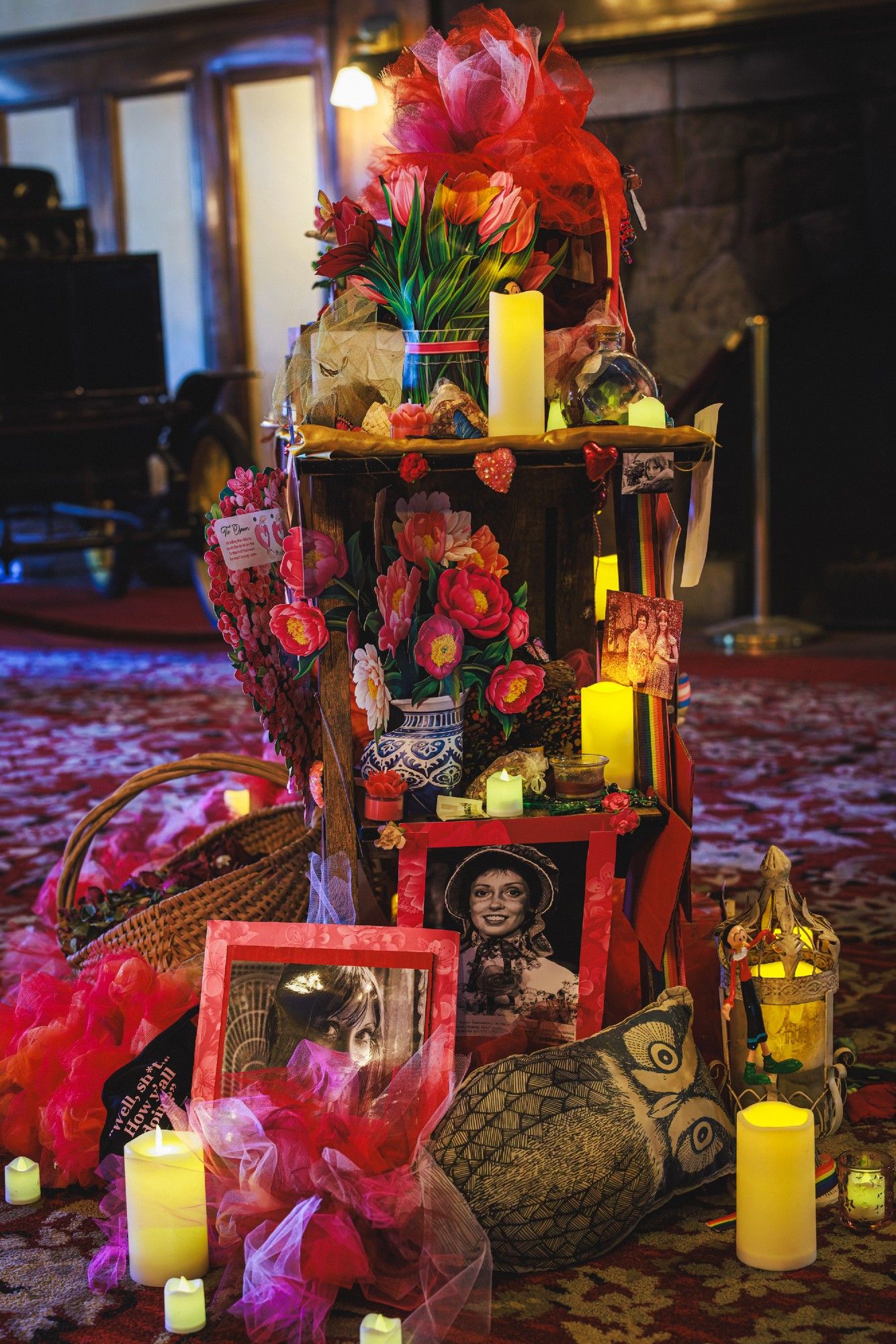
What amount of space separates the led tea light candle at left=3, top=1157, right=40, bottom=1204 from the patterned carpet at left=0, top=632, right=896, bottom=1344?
0.02 m

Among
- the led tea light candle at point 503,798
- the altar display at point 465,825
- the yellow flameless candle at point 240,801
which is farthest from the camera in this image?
the yellow flameless candle at point 240,801

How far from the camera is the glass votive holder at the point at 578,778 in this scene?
1.61m

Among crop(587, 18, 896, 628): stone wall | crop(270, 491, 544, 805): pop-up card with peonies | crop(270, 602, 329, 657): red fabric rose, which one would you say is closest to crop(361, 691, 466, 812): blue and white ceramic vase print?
crop(270, 491, 544, 805): pop-up card with peonies

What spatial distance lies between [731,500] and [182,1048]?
14.4ft

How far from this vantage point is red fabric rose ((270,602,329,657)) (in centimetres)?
154

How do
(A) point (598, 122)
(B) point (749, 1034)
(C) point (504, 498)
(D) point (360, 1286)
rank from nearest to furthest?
(D) point (360, 1286), (B) point (749, 1034), (C) point (504, 498), (A) point (598, 122)

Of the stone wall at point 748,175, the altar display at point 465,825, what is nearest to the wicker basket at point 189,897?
the altar display at point 465,825

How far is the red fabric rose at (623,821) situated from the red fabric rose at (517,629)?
215mm

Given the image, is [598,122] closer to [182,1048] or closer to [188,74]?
[188,74]

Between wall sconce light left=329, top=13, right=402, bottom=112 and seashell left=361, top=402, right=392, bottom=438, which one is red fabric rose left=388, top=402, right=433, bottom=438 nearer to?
seashell left=361, top=402, right=392, bottom=438

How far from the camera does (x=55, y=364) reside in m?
5.42

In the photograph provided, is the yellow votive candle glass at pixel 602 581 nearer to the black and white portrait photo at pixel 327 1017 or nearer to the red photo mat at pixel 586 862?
the red photo mat at pixel 586 862

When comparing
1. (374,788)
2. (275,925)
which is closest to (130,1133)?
(275,925)

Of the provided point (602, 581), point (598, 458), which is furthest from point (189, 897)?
point (598, 458)
